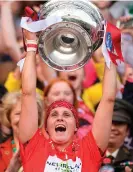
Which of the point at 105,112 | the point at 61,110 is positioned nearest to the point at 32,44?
the point at 61,110

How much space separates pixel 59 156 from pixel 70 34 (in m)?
0.84

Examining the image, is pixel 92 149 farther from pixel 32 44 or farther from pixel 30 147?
pixel 32 44

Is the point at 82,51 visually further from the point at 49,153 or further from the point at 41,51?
the point at 49,153

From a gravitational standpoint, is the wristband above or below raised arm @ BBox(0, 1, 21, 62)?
above

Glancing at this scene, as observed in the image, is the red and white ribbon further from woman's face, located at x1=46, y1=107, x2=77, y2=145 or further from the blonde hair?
the blonde hair

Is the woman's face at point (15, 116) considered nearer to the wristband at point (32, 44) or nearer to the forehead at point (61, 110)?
the forehead at point (61, 110)

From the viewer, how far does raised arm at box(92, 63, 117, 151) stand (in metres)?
5.08

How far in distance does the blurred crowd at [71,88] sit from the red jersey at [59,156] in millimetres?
392

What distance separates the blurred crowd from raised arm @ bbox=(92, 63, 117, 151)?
0.50 meters

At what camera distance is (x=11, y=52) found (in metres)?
7.32

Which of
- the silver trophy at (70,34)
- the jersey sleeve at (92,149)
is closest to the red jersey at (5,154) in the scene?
the jersey sleeve at (92,149)

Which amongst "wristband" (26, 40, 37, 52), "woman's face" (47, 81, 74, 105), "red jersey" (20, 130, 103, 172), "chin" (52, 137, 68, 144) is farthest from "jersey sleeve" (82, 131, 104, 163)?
"woman's face" (47, 81, 74, 105)

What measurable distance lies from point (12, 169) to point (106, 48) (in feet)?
3.86

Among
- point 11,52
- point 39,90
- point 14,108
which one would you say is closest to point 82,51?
point 14,108
